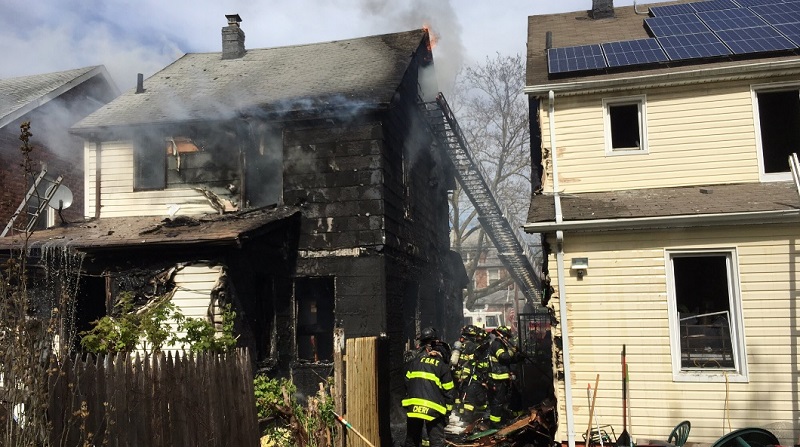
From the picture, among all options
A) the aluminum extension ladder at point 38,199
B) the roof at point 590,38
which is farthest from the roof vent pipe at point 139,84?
the roof at point 590,38

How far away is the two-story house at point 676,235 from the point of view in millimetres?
7625

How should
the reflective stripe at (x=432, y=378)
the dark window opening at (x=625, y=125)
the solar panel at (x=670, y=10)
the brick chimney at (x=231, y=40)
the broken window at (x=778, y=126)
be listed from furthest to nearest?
the brick chimney at (x=231, y=40) → the solar panel at (x=670, y=10) → the dark window opening at (x=625, y=125) → the broken window at (x=778, y=126) → the reflective stripe at (x=432, y=378)

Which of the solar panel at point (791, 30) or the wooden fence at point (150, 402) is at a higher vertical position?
the solar panel at point (791, 30)

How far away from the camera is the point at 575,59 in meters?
9.55

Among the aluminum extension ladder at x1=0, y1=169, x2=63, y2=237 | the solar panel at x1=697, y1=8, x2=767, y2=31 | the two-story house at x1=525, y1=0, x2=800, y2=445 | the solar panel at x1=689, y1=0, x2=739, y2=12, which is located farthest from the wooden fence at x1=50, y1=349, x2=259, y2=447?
the solar panel at x1=689, y1=0, x2=739, y2=12

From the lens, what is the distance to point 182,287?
1020cm

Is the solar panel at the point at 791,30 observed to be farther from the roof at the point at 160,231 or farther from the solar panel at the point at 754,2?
the roof at the point at 160,231

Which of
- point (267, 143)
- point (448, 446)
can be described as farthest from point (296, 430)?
point (267, 143)

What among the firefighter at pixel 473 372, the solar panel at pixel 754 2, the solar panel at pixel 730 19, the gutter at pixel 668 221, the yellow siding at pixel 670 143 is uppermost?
the solar panel at pixel 754 2

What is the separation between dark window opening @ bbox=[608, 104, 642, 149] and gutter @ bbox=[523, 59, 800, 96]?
1.81ft

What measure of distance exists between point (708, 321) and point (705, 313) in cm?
11

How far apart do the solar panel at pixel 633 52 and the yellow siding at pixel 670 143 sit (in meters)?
0.51

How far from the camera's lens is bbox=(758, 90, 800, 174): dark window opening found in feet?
29.5

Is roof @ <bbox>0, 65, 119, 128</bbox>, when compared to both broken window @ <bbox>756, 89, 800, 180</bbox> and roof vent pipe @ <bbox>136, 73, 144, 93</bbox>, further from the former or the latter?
broken window @ <bbox>756, 89, 800, 180</bbox>
